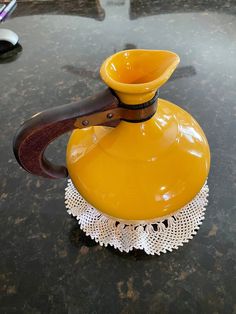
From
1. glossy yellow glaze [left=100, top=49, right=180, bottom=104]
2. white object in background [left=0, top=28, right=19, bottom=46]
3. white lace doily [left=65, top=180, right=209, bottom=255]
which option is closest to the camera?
glossy yellow glaze [left=100, top=49, right=180, bottom=104]

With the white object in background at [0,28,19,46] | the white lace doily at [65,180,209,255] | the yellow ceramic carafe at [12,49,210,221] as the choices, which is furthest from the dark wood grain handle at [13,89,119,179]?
the white object in background at [0,28,19,46]

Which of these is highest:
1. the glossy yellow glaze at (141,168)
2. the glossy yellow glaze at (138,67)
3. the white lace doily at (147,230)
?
the glossy yellow glaze at (138,67)

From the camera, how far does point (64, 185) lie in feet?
1.85

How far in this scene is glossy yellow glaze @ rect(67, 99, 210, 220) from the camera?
385mm

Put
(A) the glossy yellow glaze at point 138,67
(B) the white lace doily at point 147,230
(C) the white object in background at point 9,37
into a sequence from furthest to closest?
Answer: (C) the white object in background at point 9,37
(B) the white lace doily at point 147,230
(A) the glossy yellow glaze at point 138,67

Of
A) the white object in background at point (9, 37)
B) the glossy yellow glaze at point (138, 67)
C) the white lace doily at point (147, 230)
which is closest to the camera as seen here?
the glossy yellow glaze at point (138, 67)

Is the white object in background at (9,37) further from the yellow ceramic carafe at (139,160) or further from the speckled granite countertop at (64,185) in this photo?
the yellow ceramic carafe at (139,160)

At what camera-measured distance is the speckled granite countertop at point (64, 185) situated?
42cm

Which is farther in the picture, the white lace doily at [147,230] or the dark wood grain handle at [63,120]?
the white lace doily at [147,230]

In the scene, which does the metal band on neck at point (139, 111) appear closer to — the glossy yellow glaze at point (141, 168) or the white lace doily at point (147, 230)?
the glossy yellow glaze at point (141, 168)

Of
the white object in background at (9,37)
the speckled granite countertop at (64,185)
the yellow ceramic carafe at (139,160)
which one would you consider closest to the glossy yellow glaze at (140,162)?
the yellow ceramic carafe at (139,160)

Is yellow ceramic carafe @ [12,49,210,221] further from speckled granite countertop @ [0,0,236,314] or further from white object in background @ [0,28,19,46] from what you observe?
white object in background @ [0,28,19,46]

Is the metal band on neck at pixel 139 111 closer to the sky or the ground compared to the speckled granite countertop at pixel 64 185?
closer to the sky

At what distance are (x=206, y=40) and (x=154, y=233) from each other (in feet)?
2.09
